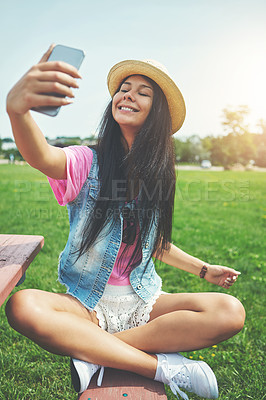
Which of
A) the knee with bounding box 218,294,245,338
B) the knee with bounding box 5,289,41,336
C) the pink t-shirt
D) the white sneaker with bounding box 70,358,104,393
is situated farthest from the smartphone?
the knee with bounding box 218,294,245,338

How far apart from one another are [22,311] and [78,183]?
0.66 m

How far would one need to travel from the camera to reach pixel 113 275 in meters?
1.98

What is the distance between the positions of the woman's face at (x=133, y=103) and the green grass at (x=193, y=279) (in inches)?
59.5

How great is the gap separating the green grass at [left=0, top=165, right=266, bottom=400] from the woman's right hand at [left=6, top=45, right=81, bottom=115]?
5.17 ft

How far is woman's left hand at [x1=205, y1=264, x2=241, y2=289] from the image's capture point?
2.16m

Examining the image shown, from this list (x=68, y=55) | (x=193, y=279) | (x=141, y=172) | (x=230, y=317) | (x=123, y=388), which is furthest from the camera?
(x=193, y=279)

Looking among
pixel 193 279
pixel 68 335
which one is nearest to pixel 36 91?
pixel 68 335

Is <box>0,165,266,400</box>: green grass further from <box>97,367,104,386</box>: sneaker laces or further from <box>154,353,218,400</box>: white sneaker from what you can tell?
<box>97,367,104,386</box>: sneaker laces

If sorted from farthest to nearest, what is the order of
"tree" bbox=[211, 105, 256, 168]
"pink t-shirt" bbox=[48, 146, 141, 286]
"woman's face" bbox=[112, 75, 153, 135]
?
"tree" bbox=[211, 105, 256, 168], "woman's face" bbox=[112, 75, 153, 135], "pink t-shirt" bbox=[48, 146, 141, 286]

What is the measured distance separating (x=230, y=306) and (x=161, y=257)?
23.1 inches

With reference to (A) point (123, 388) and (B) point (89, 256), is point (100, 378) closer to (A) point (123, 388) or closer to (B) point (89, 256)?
(A) point (123, 388)

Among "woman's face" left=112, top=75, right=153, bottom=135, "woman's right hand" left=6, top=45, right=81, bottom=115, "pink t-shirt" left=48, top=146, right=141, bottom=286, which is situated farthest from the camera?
"woman's face" left=112, top=75, right=153, bottom=135

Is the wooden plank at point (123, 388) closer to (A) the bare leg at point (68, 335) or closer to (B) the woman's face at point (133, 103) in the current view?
(A) the bare leg at point (68, 335)

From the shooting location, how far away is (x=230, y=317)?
177cm
